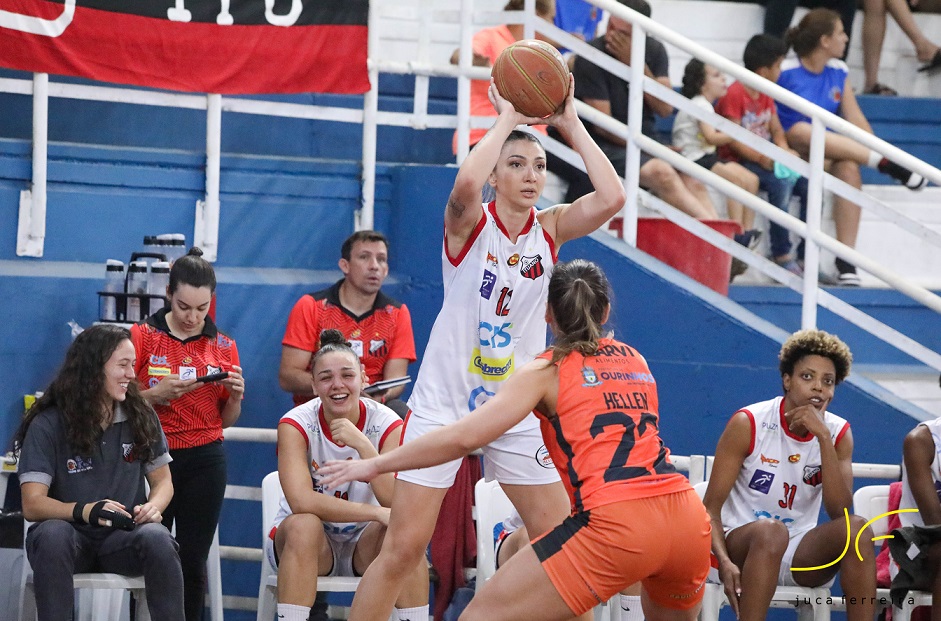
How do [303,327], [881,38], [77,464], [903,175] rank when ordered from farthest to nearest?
[881,38] < [903,175] < [303,327] < [77,464]

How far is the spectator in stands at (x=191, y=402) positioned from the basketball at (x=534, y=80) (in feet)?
6.10

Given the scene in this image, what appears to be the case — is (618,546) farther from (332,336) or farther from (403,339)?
(403,339)

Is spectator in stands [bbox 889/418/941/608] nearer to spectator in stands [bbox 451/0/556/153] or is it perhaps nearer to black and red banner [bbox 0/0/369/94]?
spectator in stands [bbox 451/0/556/153]

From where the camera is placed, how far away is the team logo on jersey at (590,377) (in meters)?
4.06

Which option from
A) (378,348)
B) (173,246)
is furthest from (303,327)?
(173,246)

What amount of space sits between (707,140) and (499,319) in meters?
3.56

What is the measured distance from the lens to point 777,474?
219 inches

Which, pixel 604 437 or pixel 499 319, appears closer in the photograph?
pixel 604 437

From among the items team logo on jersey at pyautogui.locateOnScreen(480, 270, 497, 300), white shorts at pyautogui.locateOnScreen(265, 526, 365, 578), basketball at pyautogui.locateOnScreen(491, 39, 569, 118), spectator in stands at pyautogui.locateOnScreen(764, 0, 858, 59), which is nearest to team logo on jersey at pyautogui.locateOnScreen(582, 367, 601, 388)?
team logo on jersey at pyautogui.locateOnScreen(480, 270, 497, 300)

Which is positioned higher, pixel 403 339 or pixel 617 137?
pixel 617 137

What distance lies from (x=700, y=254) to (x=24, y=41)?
380 cm

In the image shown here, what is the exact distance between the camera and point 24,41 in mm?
6344

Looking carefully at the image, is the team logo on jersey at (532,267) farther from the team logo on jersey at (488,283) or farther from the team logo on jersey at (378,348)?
the team logo on jersey at (378,348)

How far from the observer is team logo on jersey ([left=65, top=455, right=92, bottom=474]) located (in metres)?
5.25
